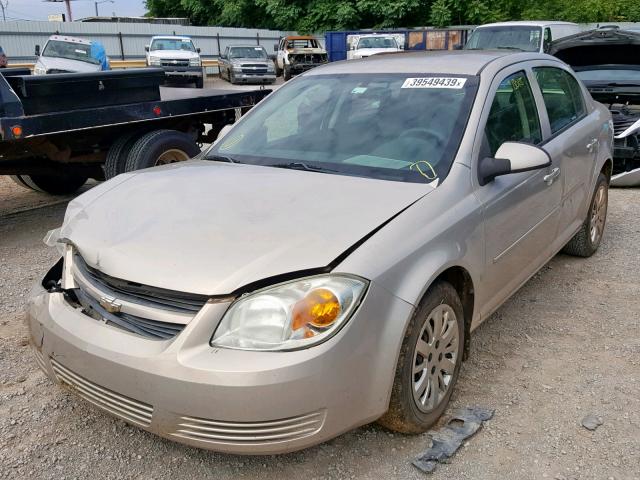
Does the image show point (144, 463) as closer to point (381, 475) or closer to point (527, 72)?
point (381, 475)

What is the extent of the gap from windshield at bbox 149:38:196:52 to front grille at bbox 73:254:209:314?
2327 centimetres

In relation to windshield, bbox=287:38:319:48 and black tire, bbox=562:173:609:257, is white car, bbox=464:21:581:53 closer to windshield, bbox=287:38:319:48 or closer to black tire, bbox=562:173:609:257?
black tire, bbox=562:173:609:257

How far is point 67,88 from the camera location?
5.40m

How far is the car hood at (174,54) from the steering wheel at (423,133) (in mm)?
21840

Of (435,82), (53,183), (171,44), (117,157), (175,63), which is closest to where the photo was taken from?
(435,82)

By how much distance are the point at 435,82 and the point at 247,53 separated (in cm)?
2427

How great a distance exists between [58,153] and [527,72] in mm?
4230

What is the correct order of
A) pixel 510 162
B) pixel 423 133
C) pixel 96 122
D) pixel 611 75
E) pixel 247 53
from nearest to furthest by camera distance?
pixel 510 162
pixel 423 133
pixel 96 122
pixel 611 75
pixel 247 53

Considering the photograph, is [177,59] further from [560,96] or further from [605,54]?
[560,96]

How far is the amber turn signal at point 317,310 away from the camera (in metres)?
2.21

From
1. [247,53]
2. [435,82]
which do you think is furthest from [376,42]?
[435,82]

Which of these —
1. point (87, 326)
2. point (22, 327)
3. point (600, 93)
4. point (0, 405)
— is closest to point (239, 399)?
point (87, 326)

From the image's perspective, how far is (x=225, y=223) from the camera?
258 cm

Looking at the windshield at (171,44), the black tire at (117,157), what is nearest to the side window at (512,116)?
the black tire at (117,157)
